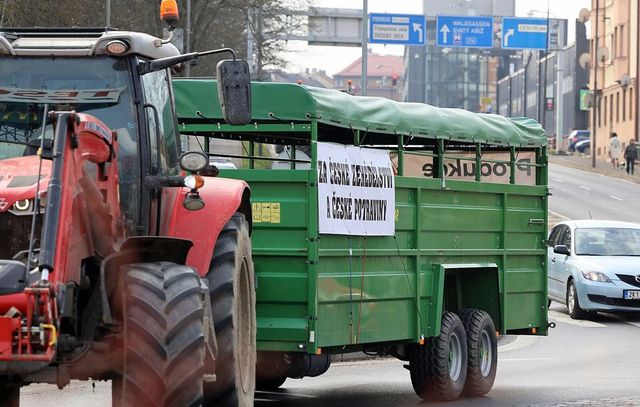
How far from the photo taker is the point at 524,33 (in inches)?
3194

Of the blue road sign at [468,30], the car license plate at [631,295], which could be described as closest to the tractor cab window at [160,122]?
the car license plate at [631,295]

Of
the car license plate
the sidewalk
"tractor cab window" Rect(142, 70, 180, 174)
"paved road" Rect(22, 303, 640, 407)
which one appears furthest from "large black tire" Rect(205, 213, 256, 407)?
the sidewalk

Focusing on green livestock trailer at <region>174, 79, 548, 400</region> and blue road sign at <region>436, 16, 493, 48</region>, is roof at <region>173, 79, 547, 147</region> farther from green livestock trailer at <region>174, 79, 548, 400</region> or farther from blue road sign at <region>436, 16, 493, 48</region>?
blue road sign at <region>436, 16, 493, 48</region>

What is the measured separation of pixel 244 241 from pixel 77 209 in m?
1.96

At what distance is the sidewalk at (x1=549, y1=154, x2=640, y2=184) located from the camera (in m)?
71.4

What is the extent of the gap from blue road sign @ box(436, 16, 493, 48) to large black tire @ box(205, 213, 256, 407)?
71.2 metres

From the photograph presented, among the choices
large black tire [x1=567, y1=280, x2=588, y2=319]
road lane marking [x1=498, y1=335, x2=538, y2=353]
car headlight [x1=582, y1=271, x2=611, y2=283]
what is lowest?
road lane marking [x1=498, y1=335, x2=538, y2=353]

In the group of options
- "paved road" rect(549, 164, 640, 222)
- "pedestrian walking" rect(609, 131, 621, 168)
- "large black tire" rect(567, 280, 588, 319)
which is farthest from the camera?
"pedestrian walking" rect(609, 131, 621, 168)

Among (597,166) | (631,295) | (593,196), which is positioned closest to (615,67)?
(597,166)

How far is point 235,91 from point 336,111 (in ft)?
10.7

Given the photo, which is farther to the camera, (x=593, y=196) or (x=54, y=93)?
(x=593, y=196)

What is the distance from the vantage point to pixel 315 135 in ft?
38.1

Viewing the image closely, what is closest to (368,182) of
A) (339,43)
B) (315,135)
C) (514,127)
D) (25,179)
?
(315,135)

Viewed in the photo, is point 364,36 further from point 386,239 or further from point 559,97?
point 559,97
